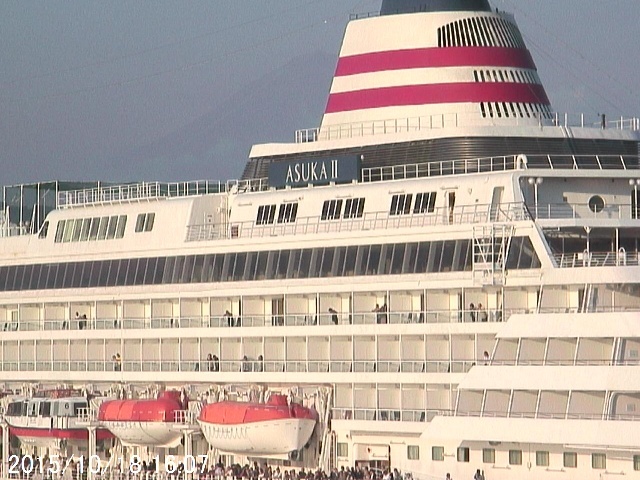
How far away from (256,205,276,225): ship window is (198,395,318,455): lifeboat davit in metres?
8.27

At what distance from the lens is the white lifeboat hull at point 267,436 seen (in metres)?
Answer: 80.9

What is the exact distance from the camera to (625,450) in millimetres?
69125

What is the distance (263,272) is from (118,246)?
10.9 metres

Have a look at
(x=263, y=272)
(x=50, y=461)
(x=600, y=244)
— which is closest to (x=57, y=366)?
(x=50, y=461)

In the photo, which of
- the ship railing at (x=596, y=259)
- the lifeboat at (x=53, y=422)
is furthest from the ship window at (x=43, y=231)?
the ship railing at (x=596, y=259)

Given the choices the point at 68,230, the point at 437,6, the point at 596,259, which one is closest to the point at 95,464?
the point at 68,230

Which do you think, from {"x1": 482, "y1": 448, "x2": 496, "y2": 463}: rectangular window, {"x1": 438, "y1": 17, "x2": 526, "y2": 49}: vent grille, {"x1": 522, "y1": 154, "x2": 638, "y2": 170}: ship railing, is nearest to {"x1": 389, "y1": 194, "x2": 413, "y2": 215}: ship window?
{"x1": 522, "y1": 154, "x2": 638, "y2": 170}: ship railing

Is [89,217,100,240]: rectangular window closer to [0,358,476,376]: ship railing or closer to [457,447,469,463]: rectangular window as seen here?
[0,358,476,376]: ship railing

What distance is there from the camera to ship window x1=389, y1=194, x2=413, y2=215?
8044 centimetres

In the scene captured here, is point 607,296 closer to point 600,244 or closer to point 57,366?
point 600,244

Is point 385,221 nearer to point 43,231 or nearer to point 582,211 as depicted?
point 582,211

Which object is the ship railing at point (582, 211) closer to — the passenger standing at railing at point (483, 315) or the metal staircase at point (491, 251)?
the metal staircase at point (491, 251)

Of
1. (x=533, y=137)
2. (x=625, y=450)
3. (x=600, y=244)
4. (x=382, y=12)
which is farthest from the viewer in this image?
(x=382, y=12)

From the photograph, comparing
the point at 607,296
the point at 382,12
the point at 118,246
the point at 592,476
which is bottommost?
the point at 592,476
